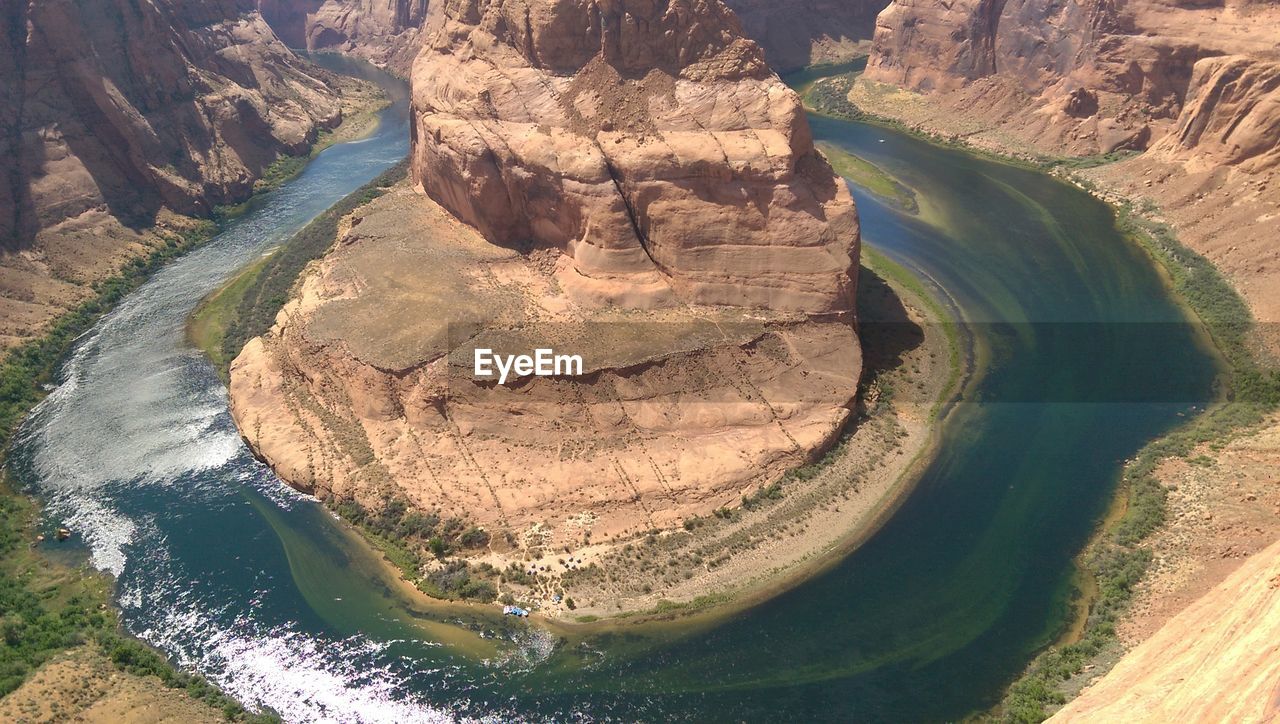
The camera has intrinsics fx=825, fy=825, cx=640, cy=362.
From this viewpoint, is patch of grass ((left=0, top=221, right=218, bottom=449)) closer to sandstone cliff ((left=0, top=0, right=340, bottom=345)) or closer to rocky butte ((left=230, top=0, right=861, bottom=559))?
sandstone cliff ((left=0, top=0, right=340, bottom=345))

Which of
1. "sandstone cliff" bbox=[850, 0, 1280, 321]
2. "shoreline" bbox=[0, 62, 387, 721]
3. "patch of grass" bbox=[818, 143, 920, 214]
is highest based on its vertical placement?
"sandstone cliff" bbox=[850, 0, 1280, 321]

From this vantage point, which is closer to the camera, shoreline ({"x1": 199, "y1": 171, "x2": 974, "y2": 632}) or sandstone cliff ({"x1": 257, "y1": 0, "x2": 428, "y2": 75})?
shoreline ({"x1": 199, "y1": 171, "x2": 974, "y2": 632})

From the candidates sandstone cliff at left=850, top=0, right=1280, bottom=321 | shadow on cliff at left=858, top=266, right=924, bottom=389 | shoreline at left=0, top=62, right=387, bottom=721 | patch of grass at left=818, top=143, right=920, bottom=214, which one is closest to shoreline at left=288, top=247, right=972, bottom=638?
shadow on cliff at left=858, top=266, right=924, bottom=389

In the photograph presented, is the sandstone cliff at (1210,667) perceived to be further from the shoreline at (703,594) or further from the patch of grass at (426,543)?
the patch of grass at (426,543)

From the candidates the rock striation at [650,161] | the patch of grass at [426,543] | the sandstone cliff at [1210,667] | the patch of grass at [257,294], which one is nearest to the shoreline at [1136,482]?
the sandstone cliff at [1210,667]

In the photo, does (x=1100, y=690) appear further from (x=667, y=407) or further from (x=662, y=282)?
(x=662, y=282)

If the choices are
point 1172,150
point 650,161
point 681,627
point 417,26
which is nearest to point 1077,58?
point 1172,150

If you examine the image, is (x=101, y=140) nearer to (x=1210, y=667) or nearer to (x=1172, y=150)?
(x=1210, y=667)
